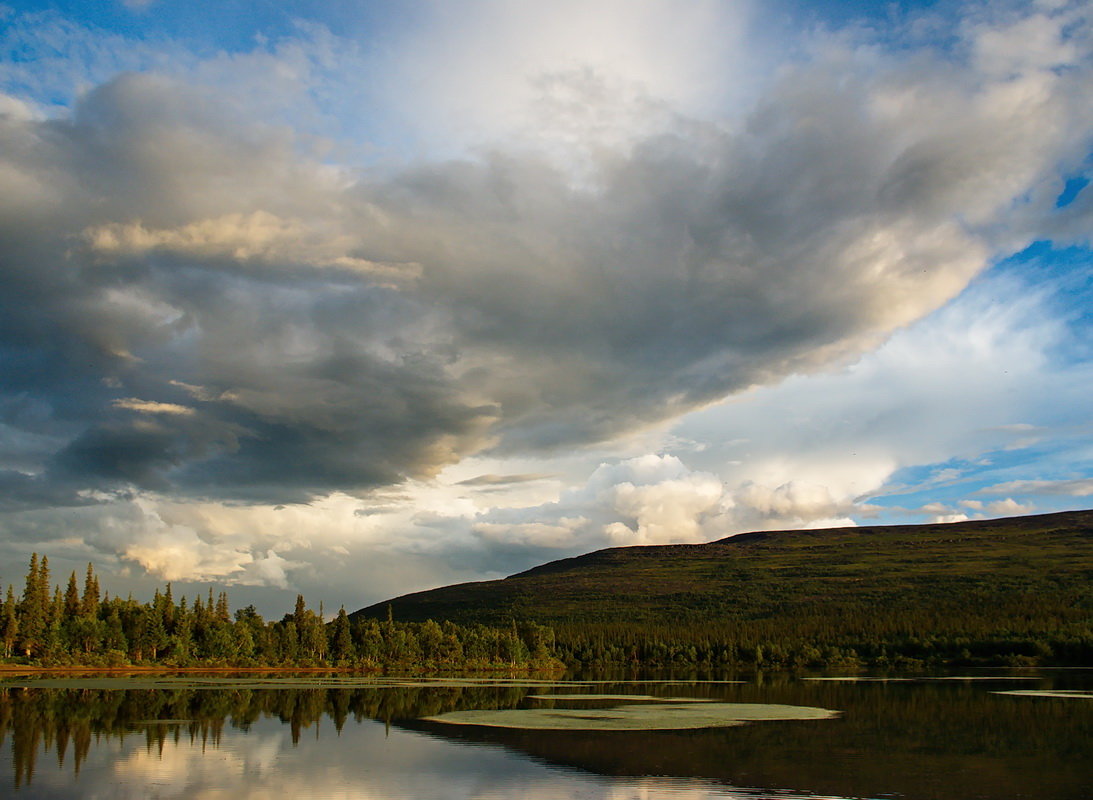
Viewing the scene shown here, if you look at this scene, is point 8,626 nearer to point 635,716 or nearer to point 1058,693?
point 635,716

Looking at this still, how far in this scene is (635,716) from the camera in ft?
261

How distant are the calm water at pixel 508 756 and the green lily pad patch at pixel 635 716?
11.4 feet

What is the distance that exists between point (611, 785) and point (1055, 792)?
2096cm

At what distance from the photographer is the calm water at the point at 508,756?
132 feet

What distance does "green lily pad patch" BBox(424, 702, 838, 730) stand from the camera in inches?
2791

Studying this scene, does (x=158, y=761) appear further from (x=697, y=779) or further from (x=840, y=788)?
(x=840, y=788)

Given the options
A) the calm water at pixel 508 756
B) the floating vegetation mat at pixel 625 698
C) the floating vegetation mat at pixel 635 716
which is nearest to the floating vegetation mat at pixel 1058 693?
the calm water at pixel 508 756

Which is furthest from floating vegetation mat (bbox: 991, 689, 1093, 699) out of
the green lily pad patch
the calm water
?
the green lily pad patch

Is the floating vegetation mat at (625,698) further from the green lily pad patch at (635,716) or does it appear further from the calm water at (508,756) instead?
the calm water at (508,756)

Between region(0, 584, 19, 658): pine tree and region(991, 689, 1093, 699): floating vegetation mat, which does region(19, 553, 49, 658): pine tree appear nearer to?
region(0, 584, 19, 658): pine tree

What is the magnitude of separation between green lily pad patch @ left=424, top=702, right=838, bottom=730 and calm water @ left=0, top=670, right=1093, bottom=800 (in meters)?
3.46

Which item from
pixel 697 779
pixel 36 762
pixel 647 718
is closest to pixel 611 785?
pixel 697 779

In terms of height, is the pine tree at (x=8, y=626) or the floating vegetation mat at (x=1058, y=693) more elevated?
the pine tree at (x=8, y=626)

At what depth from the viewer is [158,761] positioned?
4756 centimetres
